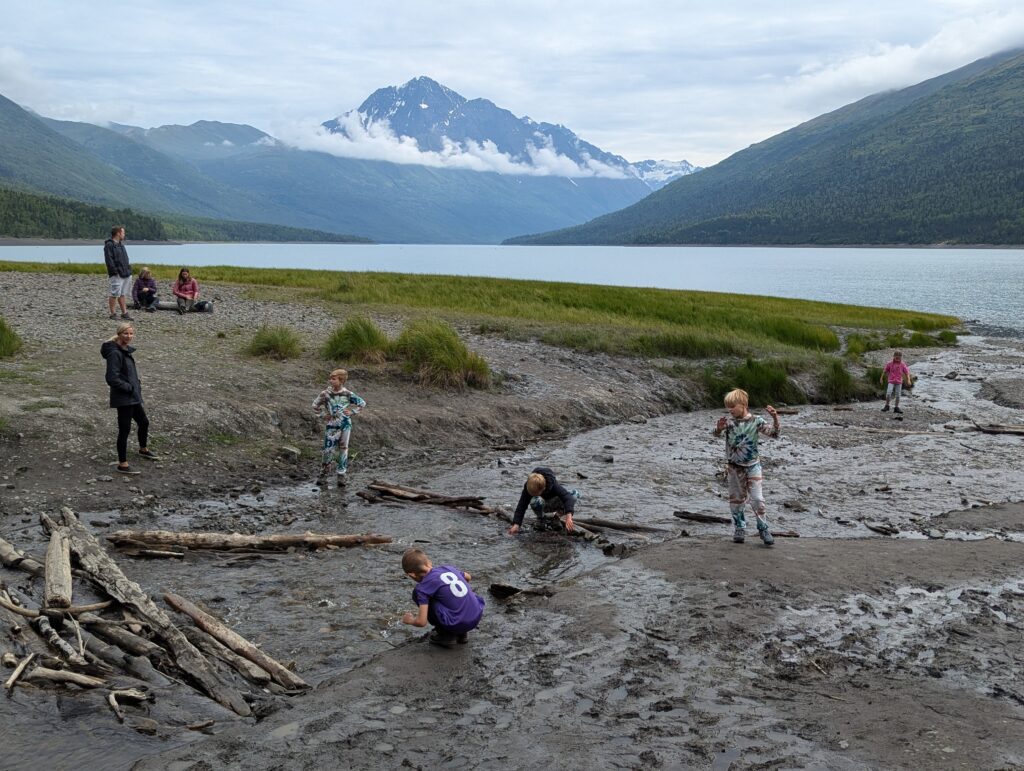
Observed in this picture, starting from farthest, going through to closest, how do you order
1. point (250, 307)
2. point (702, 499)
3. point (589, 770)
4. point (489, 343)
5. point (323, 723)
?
point (250, 307), point (489, 343), point (702, 499), point (323, 723), point (589, 770)

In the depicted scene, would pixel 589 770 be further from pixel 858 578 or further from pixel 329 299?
pixel 329 299

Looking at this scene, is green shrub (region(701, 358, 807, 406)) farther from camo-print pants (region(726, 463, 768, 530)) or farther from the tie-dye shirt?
the tie-dye shirt

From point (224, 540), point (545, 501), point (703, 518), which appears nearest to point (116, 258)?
point (224, 540)

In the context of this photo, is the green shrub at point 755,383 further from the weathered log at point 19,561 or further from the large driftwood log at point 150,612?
the weathered log at point 19,561

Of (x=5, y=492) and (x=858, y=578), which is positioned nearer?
(x=858, y=578)

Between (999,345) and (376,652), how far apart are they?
45167 millimetres

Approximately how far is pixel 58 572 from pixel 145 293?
A: 22.1m

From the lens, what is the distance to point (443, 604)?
305 inches

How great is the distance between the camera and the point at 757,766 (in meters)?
5.75

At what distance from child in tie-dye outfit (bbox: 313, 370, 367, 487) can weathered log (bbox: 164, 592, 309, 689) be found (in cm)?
613

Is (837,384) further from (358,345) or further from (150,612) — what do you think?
(150,612)

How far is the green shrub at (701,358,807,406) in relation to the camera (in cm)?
2556

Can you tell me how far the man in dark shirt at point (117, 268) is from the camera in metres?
23.2

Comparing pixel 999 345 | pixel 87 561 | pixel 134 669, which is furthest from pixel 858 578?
pixel 999 345
